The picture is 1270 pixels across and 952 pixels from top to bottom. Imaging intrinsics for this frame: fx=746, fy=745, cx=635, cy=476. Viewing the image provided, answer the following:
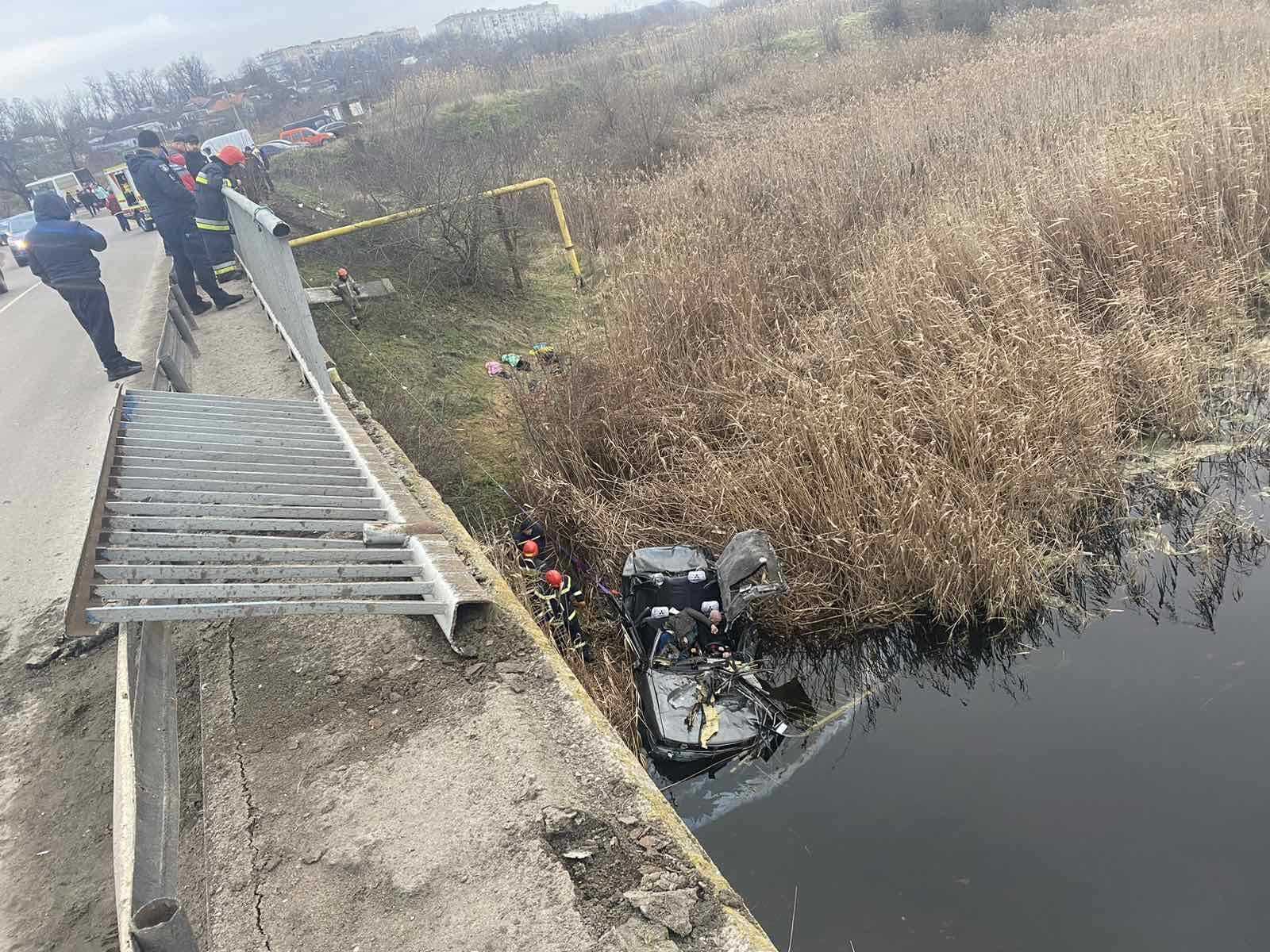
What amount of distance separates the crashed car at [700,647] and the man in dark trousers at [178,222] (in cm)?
634

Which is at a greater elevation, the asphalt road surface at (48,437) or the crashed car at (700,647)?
the asphalt road surface at (48,437)

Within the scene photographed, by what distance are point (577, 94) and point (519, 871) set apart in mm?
23024

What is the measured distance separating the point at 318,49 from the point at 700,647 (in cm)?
9939

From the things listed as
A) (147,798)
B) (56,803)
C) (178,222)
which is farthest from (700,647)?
(178,222)

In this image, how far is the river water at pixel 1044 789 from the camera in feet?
9.45

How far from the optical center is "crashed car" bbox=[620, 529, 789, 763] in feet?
11.6

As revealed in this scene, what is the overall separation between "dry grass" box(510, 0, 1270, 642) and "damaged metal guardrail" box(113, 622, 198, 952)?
2.77 metres

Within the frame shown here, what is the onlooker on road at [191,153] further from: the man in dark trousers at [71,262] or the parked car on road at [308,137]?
the parked car on road at [308,137]

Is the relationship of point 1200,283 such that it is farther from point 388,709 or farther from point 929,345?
point 388,709

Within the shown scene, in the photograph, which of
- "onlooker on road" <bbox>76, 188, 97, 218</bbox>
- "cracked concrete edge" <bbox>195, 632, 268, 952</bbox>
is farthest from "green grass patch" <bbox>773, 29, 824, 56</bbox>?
"cracked concrete edge" <bbox>195, 632, 268, 952</bbox>

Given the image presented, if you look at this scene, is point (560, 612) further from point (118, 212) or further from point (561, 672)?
point (118, 212)

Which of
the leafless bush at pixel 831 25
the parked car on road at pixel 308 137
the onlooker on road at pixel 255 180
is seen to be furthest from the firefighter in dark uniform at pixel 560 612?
the parked car on road at pixel 308 137

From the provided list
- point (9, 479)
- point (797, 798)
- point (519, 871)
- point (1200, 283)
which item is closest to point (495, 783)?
point (519, 871)

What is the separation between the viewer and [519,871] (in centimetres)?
217
